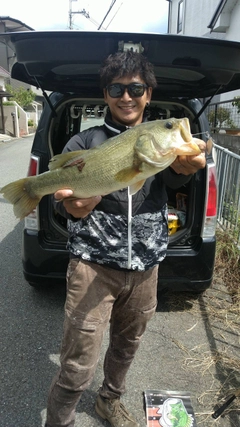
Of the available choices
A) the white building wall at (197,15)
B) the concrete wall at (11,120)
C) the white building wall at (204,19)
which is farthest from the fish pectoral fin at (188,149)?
the concrete wall at (11,120)

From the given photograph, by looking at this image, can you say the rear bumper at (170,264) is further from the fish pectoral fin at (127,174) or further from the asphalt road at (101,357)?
the fish pectoral fin at (127,174)

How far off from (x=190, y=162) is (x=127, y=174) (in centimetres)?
30

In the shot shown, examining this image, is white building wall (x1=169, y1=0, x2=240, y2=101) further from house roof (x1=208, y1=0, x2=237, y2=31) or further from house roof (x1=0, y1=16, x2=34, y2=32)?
house roof (x1=0, y1=16, x2=34, y2=32)

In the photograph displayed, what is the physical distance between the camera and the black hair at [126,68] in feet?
5.89

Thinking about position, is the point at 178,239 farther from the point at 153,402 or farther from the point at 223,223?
the point at 223,223

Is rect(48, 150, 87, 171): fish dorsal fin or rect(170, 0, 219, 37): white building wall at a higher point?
rect(170, 0, 219, 37): white building wall

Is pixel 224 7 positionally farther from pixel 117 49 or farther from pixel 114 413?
pixel 114 413

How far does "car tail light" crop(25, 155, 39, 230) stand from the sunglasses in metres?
1.43

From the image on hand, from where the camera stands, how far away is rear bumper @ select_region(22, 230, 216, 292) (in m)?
3.10

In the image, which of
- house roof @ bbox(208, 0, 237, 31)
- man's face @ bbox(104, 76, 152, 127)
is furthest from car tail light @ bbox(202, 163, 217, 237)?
house roof @ bbox(208, 0, 237, 31)

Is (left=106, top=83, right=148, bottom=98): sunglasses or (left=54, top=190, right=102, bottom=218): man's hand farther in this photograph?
(left=106, top=83, right=148, bottom=98): sunglasses

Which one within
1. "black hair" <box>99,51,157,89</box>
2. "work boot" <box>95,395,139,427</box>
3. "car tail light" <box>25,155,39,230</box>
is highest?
"black hair" <box>99,51,157,89</box>

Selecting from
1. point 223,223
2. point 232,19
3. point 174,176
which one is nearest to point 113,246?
point 174,176

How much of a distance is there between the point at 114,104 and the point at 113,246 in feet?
2.41
